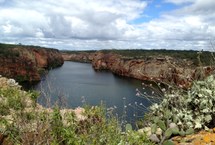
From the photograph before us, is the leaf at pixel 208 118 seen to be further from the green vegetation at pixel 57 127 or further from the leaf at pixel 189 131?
the green vegetation at pixel 57 127

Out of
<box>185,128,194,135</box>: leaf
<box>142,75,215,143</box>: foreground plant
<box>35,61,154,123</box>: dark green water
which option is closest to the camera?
<box>185,128,194,135</box>: leaf

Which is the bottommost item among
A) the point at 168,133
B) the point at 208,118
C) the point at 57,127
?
the point at 57,127

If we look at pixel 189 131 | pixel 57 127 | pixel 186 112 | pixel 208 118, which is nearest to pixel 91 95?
pixel 57 127

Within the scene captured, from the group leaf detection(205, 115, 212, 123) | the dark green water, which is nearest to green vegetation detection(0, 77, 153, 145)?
the dark green water

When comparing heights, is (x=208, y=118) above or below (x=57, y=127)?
above

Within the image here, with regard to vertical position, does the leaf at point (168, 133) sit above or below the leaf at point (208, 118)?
below

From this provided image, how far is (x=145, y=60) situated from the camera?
105438 millimetres

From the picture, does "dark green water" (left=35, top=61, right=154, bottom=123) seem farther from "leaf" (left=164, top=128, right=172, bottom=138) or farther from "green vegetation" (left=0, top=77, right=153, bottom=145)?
"leaf" (left=164, top=128, right=172, bottom=138)

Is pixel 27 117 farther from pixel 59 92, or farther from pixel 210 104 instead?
pixel 210 104

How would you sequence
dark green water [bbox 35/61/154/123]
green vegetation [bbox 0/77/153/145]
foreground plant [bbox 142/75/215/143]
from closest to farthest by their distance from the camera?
green vegetation [bbox 0/77/153/145] < foreground plant [bbox 142/75/215/143] < dark green water [bbox 35/61/154/123]

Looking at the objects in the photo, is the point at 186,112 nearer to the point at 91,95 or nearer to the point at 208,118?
the point at 208,118

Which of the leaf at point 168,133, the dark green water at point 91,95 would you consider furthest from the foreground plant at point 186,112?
the dark green water at point 91,95

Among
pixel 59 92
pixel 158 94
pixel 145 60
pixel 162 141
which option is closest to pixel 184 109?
pixel 162 141

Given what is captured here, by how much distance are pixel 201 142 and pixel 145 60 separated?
10063cm
